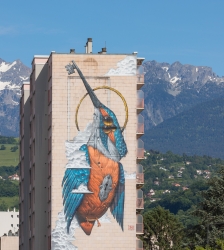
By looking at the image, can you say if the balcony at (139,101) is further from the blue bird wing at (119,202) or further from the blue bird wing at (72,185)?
the blue bird wing at (72,185)

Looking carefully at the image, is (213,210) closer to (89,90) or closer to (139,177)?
(139,177)

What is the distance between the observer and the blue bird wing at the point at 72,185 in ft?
349

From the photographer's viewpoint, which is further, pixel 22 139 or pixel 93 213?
pixel 22 139

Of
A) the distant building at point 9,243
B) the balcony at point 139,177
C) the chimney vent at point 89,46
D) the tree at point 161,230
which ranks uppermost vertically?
the chimney vent at point 89,46

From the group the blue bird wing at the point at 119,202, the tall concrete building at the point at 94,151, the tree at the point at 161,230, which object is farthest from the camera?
the tree at the point at 161,230

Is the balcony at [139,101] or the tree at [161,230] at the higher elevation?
the balcony at [139,101]

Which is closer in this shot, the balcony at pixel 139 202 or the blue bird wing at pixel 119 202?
the blue bird wing at pixel 119 202

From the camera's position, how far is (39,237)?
374ft

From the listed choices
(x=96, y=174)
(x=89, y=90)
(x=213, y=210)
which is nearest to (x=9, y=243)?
(x=213, y=210)

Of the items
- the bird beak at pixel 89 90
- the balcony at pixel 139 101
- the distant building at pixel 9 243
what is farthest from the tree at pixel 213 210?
the distant building at pixel 9 243

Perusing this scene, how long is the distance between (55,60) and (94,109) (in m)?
6.01

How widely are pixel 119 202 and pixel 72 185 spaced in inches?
188

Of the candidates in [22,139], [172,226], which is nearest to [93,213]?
[22,139]

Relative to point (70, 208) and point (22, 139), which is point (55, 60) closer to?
point (70, 208)
